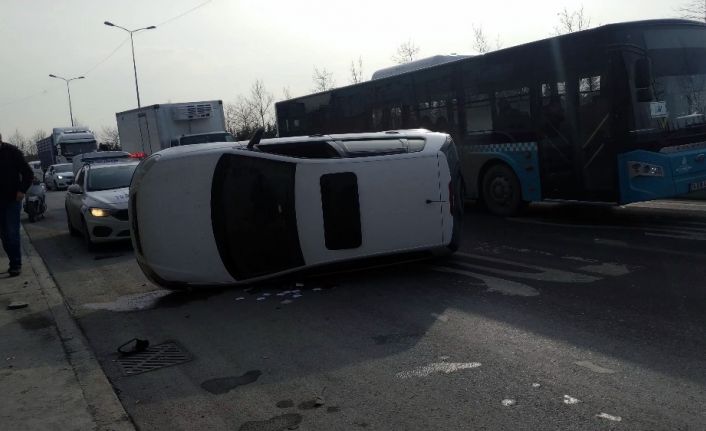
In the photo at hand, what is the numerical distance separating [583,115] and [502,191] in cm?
252

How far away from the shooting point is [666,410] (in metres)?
3.97

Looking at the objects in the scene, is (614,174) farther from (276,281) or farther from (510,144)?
(276,281)

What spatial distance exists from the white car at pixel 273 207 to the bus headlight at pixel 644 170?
414 centimetres

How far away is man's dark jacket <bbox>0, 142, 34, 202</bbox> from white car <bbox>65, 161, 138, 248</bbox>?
8.16ft

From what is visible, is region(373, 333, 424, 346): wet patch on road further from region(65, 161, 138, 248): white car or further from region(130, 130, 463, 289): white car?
region(65, 161, 138, 248): white car

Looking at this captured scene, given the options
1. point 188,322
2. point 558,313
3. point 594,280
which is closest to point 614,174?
point 594,280

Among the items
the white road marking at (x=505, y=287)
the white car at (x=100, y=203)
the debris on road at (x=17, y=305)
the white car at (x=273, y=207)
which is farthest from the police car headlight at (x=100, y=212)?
the white road marking at (x=505, y=287)

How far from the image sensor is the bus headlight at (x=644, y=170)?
10.2 m

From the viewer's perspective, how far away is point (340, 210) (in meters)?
7.65

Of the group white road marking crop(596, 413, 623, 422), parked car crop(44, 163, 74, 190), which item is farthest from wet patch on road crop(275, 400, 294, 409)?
parked car crop(44, 163, 74, 190)

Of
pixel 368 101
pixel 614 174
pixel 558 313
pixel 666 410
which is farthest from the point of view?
pixel 368 101

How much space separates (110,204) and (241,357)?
7.48m

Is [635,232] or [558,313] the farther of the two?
[635,232]

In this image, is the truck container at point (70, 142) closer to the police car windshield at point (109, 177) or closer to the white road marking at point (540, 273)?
the police car windshield at point (109, 177)
